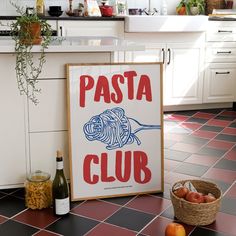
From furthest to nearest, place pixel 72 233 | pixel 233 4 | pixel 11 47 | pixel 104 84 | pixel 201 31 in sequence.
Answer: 1. pixel 233 4
2. pixel 201 31
3. pixel 104 84
4. pixel 11 47
5. pixel 72 233

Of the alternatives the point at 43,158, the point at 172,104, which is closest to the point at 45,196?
the point at 43,158

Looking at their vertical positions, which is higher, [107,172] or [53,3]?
[53,3]

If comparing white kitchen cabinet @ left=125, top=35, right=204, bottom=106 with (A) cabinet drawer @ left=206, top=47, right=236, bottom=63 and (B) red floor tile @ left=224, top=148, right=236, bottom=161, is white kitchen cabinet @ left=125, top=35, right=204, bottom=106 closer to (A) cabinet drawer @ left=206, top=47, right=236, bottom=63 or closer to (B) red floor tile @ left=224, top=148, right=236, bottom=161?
(A) cabinet drawer @ left=206, top=47, right=236, bottom=63

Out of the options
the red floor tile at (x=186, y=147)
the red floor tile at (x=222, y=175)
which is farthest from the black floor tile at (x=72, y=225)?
the red floor tile at (x=186, y=147)

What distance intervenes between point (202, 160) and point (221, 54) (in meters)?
1.95

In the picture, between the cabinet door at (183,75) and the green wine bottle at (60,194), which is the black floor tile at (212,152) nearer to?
the cabinet door at (183,75)

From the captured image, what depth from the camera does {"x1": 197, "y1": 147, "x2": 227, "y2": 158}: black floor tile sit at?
11.9 ft

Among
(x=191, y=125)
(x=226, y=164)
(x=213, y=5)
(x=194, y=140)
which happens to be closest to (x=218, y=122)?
(x=191, y=125)

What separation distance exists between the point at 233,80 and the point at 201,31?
728mm

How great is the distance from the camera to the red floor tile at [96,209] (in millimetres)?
2539

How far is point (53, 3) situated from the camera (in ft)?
16.8

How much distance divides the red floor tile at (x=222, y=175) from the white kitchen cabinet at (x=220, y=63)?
194cm

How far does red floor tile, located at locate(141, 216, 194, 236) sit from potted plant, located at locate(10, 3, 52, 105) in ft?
3.29

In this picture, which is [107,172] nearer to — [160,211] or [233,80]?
[160,211]
